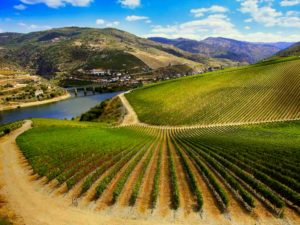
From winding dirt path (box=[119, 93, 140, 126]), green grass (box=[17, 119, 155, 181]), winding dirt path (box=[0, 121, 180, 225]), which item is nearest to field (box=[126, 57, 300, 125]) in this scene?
winding dirt path (box=[119, 93, 140, 126])

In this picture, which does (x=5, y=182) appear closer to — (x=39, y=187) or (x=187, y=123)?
(x=39, y=187)

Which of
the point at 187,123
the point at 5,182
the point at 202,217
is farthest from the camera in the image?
the point at 187,123

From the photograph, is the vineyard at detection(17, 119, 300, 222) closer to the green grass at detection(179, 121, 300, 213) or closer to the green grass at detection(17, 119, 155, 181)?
the green grass at detection(179, 121, 300, 213)

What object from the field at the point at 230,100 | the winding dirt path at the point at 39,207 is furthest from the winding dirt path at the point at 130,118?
the winding dirt path at the point at 39,207

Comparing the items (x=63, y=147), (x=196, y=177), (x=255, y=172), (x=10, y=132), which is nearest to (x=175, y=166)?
(x=196, y=177)

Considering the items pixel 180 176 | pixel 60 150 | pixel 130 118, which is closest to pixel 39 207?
pixel 180 176

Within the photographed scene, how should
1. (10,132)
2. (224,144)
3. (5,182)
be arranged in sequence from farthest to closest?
(10,132)
(224,144)
(5,182)
